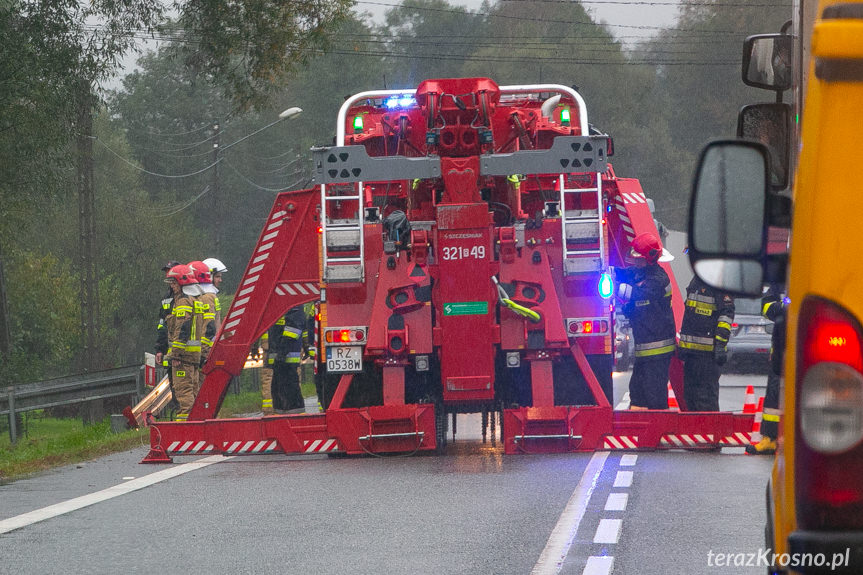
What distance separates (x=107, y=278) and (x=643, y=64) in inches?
2151

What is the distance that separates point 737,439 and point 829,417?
356 inches

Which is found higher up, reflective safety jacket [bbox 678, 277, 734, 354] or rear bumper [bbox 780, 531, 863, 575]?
rear bumper [bbox 780, 531, 863, 575]

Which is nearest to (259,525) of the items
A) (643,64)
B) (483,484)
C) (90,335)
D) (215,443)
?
(483,484)

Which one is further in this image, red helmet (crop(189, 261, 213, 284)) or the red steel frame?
red helmet (crop(189, 261, 213, 284))

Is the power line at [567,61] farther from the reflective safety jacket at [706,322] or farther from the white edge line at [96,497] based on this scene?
the white edge line at [96,497]

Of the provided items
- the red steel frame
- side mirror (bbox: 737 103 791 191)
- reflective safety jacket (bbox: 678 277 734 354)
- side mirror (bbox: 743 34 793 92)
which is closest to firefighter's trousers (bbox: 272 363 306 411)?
the red steel frame

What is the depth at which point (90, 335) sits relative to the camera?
27.7 meters

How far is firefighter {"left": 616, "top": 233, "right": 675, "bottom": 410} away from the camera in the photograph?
1377cm

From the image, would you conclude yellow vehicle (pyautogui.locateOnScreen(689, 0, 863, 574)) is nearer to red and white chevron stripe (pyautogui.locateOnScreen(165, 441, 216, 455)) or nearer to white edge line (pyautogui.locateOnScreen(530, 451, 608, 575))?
white edge line (pyautogui.locateOnScreen(530, 451, 608, 575))

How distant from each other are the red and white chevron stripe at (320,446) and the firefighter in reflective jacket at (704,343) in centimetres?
363

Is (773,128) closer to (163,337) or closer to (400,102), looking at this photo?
(400,102)

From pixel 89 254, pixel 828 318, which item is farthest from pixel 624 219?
pixel 89 254

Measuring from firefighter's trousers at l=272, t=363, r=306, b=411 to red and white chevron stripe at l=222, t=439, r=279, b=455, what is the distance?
211 inches

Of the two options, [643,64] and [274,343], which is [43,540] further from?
[643,64]
